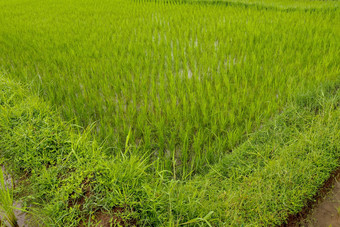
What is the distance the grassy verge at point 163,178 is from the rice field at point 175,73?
0.22ft

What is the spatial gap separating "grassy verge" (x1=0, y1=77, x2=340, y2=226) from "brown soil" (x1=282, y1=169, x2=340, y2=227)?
6cm

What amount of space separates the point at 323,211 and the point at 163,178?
0.88 metres

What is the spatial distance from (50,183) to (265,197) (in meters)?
1.09

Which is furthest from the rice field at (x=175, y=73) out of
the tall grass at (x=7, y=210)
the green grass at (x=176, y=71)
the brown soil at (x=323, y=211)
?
the tall grass at (x=7, y=210)

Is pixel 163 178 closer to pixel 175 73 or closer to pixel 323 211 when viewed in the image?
pixel 323 211

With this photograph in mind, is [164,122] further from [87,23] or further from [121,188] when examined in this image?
[87,23]

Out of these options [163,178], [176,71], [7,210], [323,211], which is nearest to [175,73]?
[176,71]

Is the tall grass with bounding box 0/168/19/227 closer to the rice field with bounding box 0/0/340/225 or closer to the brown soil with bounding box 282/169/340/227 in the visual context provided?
the rice field with bounding box 0/0/340/225

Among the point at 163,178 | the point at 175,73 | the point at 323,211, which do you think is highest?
the point at 175,73

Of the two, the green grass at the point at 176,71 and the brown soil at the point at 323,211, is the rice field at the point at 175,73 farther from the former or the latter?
the brown soil at the point at 323,211

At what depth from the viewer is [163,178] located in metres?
1.49

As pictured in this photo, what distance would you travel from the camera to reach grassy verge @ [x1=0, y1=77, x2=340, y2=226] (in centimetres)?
118

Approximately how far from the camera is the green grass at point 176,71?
1.83m

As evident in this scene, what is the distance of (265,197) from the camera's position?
1276 millimetres
